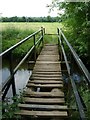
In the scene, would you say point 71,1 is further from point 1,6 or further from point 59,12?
point 1,6

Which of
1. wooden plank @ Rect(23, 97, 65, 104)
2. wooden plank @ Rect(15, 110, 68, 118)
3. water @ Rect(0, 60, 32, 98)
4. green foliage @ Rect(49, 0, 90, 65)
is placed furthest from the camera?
water @ Rect(0, 60, 32, 98)

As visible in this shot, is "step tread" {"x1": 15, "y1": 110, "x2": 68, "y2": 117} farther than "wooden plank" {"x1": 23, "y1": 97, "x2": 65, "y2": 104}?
No

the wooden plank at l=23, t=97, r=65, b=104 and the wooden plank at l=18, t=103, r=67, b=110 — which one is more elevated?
the wooden plank at l=18, t=103, r=67, b=110

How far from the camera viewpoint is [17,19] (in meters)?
28.3

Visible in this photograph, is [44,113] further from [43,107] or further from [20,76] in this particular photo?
[20,76]

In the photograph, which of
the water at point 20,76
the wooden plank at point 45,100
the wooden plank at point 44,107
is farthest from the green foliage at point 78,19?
the wooden plank at point 44,107

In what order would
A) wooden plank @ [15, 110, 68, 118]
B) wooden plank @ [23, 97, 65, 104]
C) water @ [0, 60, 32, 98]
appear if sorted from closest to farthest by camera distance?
wooden plank @ [15, 110, 68, 118] → wooden plank @ [23, 97, 65, 104] → water @ [0, 60, 32, 98]

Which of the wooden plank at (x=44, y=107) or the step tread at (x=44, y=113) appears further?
the wooden plank at (x=44, y=107)

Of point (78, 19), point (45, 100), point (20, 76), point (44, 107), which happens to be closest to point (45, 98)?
point (45, 100)

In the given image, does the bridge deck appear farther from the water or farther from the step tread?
the water

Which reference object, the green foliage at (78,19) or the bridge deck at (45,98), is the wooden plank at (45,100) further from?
the green foliage at (78,19)

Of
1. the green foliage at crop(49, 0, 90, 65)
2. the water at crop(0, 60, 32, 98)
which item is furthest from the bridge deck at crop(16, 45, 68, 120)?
the water at crop(0, 60, 32, 98)

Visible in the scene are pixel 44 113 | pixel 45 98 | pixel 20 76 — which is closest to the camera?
pixel 44 113

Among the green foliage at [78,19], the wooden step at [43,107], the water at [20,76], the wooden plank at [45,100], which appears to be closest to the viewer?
the wooden step at [43,107]
